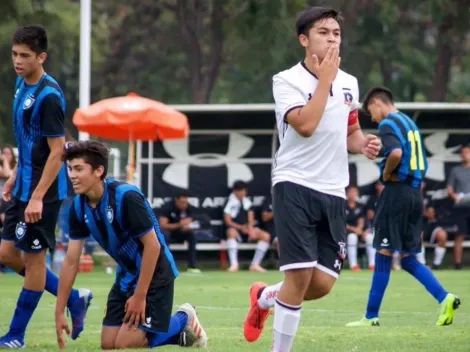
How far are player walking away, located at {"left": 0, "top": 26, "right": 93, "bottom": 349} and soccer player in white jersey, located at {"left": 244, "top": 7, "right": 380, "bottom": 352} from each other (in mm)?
2033

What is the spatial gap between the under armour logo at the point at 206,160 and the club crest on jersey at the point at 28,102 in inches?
595

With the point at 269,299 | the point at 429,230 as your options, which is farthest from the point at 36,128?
the point at 429,230

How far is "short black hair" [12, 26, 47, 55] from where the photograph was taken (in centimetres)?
891

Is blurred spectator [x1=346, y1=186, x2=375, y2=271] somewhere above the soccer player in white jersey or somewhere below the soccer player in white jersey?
below

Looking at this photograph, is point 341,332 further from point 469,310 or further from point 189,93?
point 189,93

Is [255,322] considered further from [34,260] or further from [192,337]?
[34,260]

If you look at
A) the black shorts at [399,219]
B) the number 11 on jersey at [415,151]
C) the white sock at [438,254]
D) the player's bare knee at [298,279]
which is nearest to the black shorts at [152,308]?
the player's bare knee at [298,279]

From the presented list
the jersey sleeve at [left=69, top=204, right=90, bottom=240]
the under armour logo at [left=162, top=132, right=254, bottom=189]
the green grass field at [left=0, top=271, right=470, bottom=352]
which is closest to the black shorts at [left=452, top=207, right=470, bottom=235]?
the green grass field at [left=0, top=271, right=470, bottom=352]

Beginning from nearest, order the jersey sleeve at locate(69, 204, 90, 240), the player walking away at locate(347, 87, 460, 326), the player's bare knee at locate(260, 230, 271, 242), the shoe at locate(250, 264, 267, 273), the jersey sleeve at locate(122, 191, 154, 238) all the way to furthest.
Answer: the jersey sleeve at locate(122, 191, 154, 238), the jersey sleeve at locate(69, 204, 90, 240), the player walking away at locate(347, 87, 460, 326), the shoe at locate(250, 264, 267, 273), the player's bare knee at locate(260, 230, 271, 242)

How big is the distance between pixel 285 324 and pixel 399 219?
4.58 meters

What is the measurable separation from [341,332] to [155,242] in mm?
2198

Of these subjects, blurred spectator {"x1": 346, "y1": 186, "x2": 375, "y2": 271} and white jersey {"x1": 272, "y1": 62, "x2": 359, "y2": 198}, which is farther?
blurred spectator {"x1": 346, "y1": 186, "x2": 375, "y2": 271}

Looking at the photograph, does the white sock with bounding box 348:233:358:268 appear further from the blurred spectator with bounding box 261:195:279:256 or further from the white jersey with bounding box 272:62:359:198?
the white jersey with bounding box 272:62:359:198

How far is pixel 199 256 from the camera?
956 inches
